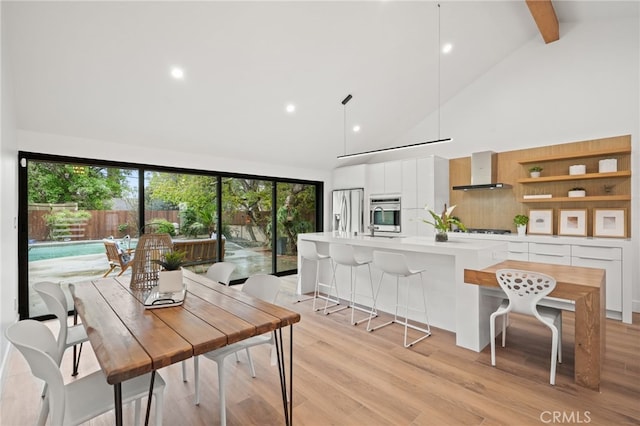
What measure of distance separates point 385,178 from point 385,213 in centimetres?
72

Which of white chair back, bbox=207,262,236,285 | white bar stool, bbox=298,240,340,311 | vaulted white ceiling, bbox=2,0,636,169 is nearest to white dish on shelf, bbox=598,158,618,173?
vaulted white ceiling, bbox=2,0,636,169

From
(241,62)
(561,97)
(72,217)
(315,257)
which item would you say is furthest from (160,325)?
(561,97)

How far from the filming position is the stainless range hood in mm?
5102

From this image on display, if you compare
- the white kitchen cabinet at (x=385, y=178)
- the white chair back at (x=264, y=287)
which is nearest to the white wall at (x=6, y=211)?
the white chair back at (x=264, y=287)

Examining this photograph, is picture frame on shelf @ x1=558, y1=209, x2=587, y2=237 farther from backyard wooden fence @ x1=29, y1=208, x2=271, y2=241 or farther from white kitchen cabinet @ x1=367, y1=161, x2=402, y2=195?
backyard wooden fence @ x1=29, y1=208, x2=271, y2=241

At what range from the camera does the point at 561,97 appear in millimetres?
4602

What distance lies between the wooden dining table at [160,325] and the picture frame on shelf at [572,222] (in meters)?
4.72

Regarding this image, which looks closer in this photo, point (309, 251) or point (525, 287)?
point (525, 287)

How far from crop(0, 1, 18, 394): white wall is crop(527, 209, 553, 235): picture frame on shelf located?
6.38 metres

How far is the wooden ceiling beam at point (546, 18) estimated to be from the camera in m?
3.76

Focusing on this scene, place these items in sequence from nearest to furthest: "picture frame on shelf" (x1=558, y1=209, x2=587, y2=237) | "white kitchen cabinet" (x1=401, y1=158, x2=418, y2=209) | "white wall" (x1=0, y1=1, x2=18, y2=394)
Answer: "white wall" (x1=0, y1=1, x2=18, y2=394)
"picture frame on shelf" (x1=558, y1=209, x2=587, y2=237)
"white kitchen cabinet" (x1=401, y1=158, x2=418, y2=209)

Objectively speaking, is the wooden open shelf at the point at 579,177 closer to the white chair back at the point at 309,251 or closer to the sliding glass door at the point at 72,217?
the white chair back at the point at 309,251

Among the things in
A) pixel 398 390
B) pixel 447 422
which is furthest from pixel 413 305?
pixel 447 422

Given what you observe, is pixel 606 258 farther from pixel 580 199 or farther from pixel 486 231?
pixel 486 231
